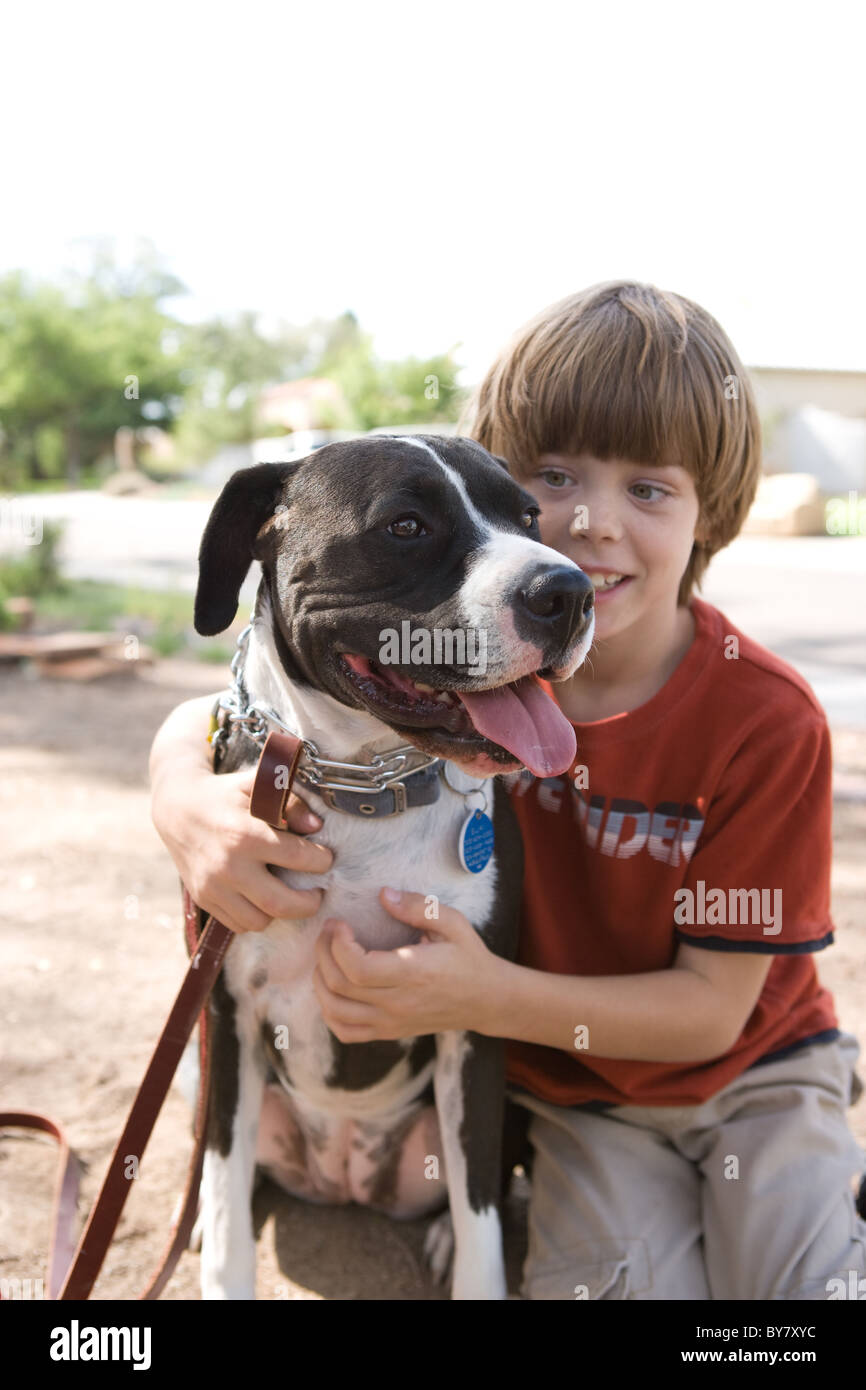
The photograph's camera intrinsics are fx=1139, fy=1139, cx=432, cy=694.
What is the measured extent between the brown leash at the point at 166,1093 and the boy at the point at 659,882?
4.6 inches

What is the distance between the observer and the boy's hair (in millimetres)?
2297

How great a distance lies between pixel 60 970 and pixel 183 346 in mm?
49634

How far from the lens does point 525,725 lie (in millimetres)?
1903

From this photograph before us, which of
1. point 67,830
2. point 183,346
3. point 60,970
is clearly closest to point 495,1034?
point 60,970

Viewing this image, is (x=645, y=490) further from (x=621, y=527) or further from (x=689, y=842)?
(x=689, y=842)

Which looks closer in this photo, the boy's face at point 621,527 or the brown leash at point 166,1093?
the brown leash at point 166,1093

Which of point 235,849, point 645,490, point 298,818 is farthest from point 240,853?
point 645,490

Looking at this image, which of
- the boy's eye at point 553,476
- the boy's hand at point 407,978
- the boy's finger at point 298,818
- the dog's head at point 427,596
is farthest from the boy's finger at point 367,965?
the boy's eye at point 553,476

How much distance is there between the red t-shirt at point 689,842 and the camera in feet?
7.38

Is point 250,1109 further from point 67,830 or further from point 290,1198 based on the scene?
point 67,830

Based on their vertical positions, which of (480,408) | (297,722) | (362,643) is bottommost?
(297,722)

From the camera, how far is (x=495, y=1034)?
2145 mm

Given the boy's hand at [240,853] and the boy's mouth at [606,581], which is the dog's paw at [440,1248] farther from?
the boy's mouth at [606,581]

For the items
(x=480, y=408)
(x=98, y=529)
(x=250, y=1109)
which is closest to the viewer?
(x=250, y=1109)
